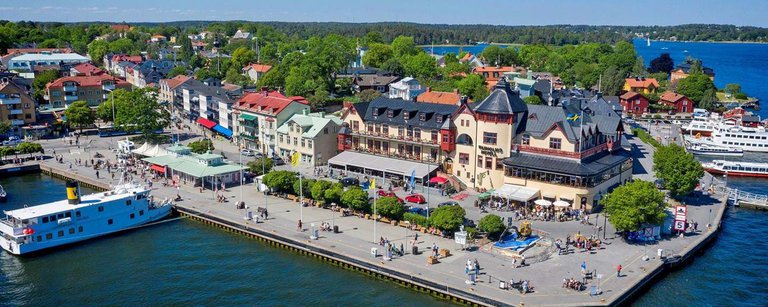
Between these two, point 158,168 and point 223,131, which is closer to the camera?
point 158,168

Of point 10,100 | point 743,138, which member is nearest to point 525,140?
point 743,138

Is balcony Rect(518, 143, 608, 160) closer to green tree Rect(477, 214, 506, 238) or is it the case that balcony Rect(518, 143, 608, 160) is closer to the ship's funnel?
green tree Rect(477, 214, 506, 238)

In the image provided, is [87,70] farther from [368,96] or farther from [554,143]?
[554,143]

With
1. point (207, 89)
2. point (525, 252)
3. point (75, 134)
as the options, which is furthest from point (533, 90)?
point (75, 134)

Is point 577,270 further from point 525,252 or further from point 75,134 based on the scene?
point 75,134

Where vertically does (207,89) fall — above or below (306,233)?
above

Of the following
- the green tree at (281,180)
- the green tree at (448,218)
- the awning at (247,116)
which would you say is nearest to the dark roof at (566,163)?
the green tree at (448,218)
